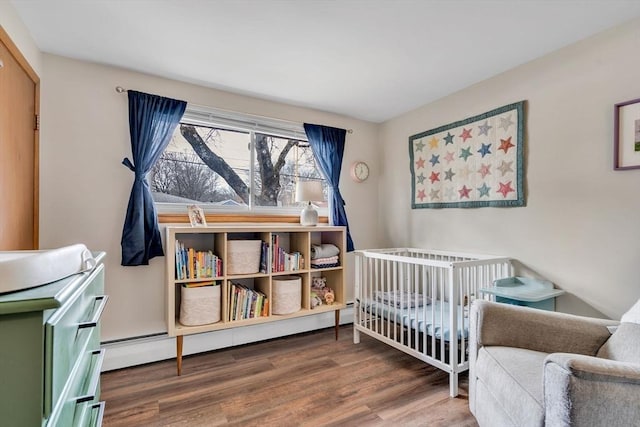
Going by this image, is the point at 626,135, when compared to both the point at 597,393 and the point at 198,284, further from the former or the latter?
the point at 198,284

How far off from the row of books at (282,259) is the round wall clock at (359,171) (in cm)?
113

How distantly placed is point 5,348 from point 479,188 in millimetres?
2717

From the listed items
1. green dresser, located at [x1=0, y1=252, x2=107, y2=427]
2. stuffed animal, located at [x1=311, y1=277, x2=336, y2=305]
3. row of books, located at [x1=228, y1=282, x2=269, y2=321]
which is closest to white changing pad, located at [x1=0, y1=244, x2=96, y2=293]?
green dresser, located at [x1=0, y1=252, x2=107, y2=427]

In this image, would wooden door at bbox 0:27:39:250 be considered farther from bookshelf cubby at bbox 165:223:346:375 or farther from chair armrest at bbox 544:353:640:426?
chair armrest at bbox 544:353:640:426

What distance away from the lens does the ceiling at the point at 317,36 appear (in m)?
1.63

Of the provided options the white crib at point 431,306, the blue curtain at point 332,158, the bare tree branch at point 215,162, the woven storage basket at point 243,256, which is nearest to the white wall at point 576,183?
the white crib at point 431,306

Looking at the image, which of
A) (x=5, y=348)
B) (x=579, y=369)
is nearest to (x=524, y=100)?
(x=579, y=369)

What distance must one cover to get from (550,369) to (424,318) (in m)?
1.15

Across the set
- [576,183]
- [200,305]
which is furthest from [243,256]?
[576,183]

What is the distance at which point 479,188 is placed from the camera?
8.23 feet

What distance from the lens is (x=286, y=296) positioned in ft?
8.29

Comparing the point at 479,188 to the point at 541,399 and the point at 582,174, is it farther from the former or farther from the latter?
the point at 541,399

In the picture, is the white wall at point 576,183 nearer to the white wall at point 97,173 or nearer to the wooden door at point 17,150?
the white wall at point 97,173

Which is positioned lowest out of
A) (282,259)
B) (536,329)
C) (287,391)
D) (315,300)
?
(287,391)
